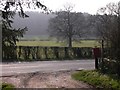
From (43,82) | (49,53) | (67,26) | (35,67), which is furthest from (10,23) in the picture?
(67,26)

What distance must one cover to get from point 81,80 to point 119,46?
2.40 metres

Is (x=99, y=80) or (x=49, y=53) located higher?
(x=99, y=80)

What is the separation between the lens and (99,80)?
14625mm

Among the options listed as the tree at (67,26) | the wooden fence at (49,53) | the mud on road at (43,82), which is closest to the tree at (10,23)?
the mud on road at (43,82)

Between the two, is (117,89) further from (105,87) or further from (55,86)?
(55,86)

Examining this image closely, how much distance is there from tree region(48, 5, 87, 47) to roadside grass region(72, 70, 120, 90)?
42.2 metres

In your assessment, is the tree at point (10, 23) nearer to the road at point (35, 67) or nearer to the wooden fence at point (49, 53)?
the road at point (35, 67)

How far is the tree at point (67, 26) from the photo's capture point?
59406mm

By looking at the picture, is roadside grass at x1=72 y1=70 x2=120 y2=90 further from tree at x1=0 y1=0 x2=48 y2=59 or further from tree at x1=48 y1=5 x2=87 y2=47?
tree at x1=48 y1=5 x2=87 y2=47

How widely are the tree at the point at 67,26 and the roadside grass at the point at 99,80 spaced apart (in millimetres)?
42200

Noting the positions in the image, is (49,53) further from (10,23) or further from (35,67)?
(10,23)

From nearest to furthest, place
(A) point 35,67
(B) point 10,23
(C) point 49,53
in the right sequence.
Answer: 1. (B) point 10,23
2. (A) point 35,67
3. (C) point 49,53

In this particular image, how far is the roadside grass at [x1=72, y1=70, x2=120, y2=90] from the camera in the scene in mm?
13688

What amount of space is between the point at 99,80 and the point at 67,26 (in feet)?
149
